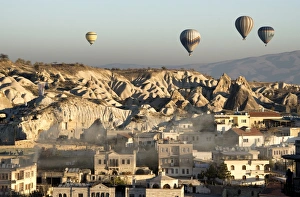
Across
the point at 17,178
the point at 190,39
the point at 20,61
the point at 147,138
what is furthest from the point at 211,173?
the point at 20,61

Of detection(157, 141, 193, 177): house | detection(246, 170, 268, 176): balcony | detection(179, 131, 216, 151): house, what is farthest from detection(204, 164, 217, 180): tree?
detection(179, 131, 216, 151): house

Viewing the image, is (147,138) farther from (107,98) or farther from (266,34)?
(266,34)

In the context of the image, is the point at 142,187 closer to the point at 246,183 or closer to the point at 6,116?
the point at 246,183

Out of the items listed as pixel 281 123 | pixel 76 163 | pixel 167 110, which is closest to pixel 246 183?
pixel 76 163

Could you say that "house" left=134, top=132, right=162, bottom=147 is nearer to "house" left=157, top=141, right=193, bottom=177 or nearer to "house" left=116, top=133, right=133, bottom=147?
"house" left=116, top=133, right=133, bottom=147

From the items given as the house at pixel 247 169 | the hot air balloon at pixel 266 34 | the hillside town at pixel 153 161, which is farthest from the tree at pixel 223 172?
the hot air balloon at pixel 266 34

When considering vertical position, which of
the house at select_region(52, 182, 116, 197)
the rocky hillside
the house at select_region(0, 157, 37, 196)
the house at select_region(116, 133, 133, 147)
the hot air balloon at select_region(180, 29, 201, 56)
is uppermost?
the hot air balloon at select_region(180, 29, 201, 56)
